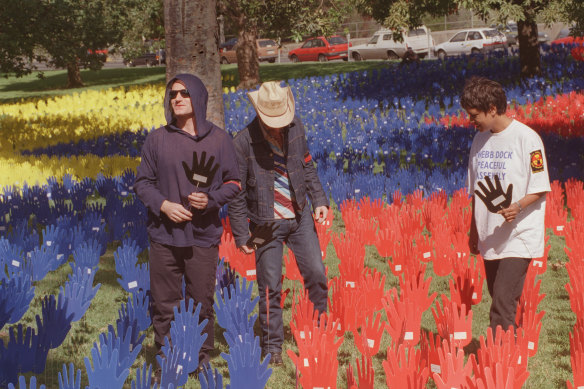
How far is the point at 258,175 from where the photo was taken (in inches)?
165

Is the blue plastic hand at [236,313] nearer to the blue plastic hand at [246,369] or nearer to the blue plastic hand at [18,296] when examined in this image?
the blue plastic hand at [246,369]

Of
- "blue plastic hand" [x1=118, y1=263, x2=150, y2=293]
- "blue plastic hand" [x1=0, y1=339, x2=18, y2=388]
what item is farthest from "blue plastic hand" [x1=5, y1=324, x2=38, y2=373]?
"blue plastic hand" [x1=118, y1=263, x2=150, y2=293]

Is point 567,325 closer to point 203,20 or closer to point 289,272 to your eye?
point 289,272

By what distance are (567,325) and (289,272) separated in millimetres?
2019

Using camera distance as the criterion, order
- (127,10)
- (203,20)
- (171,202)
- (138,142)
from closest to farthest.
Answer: (171,202) < (203,20) < (138,142) < (127,10)

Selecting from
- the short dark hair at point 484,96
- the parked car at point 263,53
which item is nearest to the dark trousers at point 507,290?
Answer: the short dark hair at point 484,96

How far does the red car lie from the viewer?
38750 millimetres

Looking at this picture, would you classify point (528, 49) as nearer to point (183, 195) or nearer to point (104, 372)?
point (183, 195)

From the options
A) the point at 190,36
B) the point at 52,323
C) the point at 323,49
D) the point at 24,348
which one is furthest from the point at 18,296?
the point at 323,49

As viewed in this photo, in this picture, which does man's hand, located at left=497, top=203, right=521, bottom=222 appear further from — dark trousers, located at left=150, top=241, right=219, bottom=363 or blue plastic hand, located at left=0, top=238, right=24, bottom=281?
blue plastic hand, located at left=0, top=238, right=24, bottom=281

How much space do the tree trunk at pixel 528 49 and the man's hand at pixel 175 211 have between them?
57.0ft

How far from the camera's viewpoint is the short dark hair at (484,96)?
374 centimetres

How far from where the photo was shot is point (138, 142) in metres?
13.3

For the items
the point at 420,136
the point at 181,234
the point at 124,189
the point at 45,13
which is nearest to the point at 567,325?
the point at 181,234
